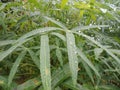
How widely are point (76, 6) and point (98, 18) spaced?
213 millimetres

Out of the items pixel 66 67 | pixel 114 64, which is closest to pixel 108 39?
pixel 114 64

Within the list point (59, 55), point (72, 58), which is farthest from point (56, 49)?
point (72, 58)

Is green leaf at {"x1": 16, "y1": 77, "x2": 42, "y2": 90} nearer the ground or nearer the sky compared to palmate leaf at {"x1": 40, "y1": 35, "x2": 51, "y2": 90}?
nearer the ground

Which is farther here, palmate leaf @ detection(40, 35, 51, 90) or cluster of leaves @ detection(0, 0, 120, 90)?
cluster of leaves @ detection(0, 0, 120, 90)

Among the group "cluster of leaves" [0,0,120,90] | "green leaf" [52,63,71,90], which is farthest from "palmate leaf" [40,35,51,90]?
"green leaf" [52,63,71,90]

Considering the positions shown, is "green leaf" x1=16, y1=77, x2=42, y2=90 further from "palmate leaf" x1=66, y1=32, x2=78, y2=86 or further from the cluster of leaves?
"palmate leaf" x1=66, y1=32, x2=78, y2=86

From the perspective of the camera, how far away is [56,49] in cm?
74

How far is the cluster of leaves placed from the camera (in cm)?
65

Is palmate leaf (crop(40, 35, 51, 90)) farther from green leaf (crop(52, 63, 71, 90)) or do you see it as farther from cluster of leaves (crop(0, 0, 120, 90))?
green leaf (crop(52, 63, 71, 90))

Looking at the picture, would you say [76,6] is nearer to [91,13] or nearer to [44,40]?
[91,13]

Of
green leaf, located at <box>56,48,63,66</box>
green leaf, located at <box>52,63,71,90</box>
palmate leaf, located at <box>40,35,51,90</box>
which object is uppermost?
palmate leaf, located at <box>40,35,51,90</box>

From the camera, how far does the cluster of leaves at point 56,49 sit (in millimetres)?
650

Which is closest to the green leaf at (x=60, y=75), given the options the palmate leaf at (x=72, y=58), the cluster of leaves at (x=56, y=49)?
the cluster of leaves at (x=56, y=49)

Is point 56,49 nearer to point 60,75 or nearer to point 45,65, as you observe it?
point 60,75
